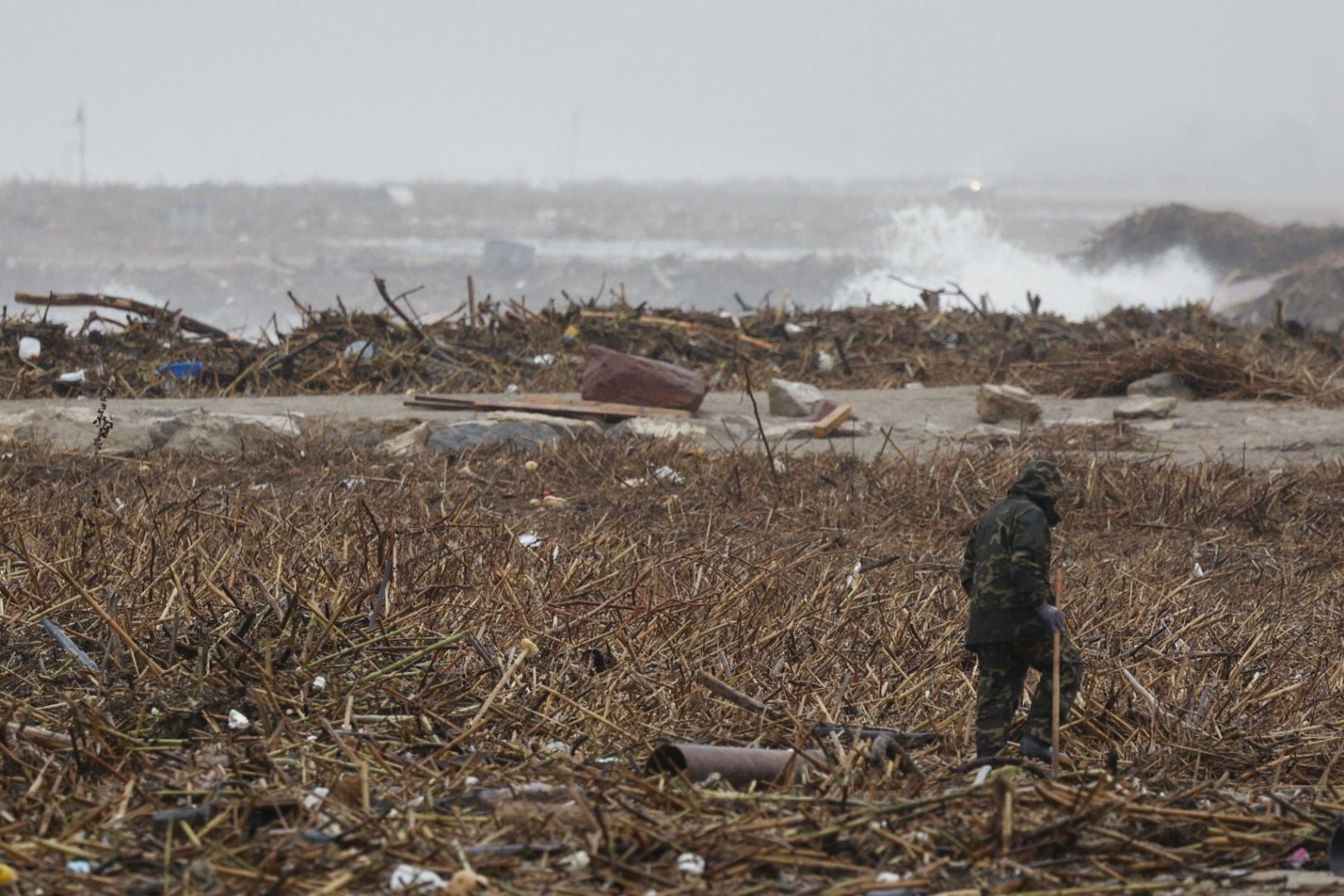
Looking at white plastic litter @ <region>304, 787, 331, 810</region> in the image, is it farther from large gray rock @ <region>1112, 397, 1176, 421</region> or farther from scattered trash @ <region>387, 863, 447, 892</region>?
large gray rock @ <region>1112, 397, 1176, 421</region>

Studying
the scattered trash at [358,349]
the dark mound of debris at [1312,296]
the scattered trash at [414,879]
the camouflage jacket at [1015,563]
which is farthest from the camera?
the dark mound of debris at [1312,296]

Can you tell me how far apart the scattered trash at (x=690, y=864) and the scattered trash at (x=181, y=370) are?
10.7m

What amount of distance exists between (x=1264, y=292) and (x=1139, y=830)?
27563mm

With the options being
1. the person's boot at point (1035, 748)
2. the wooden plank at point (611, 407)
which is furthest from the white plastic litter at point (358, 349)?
the person's boot at point (1035, 748)

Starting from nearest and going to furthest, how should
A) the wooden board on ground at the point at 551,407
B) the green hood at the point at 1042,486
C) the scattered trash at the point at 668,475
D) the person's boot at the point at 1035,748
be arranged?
the person's boot at the point at 1035,748 < the green hood at the point at 1042,486 < the scattered trash at the point at 668,475 < the wooden board on ground at the point at 551,407

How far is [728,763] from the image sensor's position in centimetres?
329

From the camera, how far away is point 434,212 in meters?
69.9

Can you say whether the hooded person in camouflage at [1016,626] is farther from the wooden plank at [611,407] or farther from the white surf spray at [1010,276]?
the white surf spray at [1010,276]

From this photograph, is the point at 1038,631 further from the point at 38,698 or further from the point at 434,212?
the point at 434,212

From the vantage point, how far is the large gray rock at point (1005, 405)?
459 inches

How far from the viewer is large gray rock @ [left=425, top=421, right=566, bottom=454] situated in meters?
9.42

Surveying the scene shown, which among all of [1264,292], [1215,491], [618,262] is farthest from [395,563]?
[618,262]

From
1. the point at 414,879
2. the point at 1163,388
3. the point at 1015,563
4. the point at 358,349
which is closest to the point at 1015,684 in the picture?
the point at 1015,563

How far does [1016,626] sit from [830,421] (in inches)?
263
